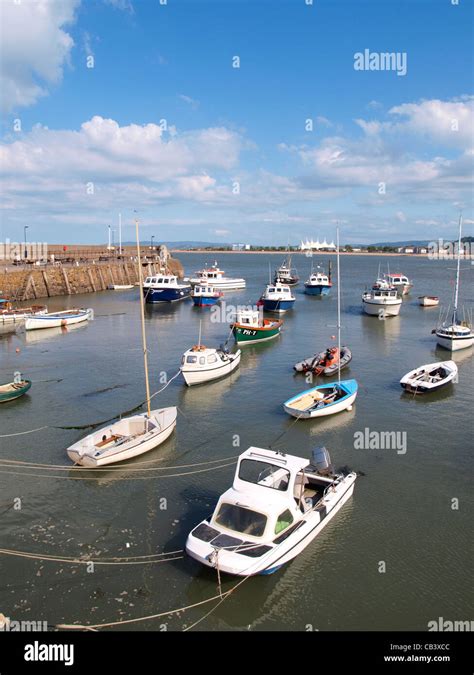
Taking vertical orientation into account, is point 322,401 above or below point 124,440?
above

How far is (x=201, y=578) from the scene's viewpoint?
13773 mm

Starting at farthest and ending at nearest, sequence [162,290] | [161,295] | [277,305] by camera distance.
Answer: [161,295]
[162,290]
[277,305]

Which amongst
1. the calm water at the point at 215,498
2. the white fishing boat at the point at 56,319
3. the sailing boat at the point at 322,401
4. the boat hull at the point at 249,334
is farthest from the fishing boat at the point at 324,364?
the white fishing boat at the point at 56,319

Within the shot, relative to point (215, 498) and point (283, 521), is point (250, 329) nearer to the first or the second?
point (215, 498)

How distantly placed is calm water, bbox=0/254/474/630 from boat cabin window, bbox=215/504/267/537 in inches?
53.3

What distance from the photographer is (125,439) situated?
21.3m

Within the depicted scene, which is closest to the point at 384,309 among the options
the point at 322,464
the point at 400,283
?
the point at 400,283

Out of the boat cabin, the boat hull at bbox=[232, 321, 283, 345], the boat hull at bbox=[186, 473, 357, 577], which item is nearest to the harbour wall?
the boat hull at bbox=[232, 321, 283, 345]

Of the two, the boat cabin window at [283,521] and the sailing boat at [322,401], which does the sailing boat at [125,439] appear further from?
the boat cabin window at [283,521]

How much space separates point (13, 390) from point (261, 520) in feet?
63.5

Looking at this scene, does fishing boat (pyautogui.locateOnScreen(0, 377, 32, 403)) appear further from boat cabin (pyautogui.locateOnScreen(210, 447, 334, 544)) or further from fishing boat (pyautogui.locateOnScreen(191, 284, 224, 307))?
fishing boat (pyautogui.locateOnScreen(191, 284, 224, 307))

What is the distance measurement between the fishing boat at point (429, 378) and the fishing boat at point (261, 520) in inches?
574

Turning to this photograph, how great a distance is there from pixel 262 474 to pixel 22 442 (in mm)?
12347
